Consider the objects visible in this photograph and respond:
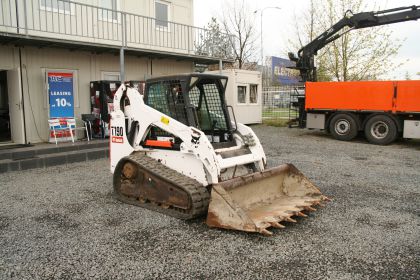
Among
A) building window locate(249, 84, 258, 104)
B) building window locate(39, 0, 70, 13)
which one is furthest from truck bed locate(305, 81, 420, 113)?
building window locate(39, 0, 70, 13)

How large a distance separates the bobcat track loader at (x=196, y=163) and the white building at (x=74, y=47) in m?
5.86

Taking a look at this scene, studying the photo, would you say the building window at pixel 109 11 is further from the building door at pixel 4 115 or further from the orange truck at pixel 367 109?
the orange truck at pixel 367 109

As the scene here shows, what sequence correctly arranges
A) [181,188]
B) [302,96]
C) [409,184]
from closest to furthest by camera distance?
[181,188]
[409,184]
[302,96]

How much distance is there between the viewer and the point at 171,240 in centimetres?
445

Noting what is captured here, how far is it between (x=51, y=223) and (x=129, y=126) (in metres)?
2.01

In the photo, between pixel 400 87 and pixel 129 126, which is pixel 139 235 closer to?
pixel 129 126

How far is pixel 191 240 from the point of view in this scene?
4453 mm

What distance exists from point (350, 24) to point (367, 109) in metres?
4.22

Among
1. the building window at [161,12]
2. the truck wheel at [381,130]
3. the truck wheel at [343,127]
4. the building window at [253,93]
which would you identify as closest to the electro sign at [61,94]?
the building window at [161,12]

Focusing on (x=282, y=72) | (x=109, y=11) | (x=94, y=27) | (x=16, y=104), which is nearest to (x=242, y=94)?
(x=109, y=11)

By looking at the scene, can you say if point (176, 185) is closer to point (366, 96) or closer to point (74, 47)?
point (74, 47)

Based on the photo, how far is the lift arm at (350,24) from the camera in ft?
45.6

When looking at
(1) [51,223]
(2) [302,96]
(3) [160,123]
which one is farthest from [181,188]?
(2) [302,96]

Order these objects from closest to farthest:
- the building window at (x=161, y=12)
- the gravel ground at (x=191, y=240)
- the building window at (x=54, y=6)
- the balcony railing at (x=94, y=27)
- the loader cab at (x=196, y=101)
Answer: the gravel ground at (x=191, y=240), the loader cab at (x=196, y=101), the balcony railing at (x=94, y=27), the building window at (x=54, y=6), the building window at (x=161, y=12)
